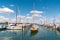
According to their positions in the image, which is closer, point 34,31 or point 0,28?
point 34,31

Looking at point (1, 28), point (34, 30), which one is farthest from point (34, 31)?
point (1, 28)

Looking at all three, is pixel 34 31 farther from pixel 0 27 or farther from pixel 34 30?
pixel 0 27

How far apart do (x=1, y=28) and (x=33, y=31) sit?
32.9 feet

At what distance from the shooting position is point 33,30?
23328mm

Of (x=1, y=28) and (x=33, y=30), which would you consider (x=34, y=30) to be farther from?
(x=1, y=28)

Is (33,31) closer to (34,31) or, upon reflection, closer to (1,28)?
(34,31)

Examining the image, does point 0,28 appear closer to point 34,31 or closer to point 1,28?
point 1,28

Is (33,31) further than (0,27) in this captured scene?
No

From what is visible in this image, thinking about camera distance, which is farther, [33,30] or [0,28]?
[0,28]

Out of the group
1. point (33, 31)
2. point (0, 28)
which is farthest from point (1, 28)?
point (33, 31)

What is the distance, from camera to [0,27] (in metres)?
30.5

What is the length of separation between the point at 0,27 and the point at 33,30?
10.3 metres

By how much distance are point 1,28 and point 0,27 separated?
0.35 m

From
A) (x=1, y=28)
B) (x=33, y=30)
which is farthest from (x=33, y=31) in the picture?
(x=1, y=28)
